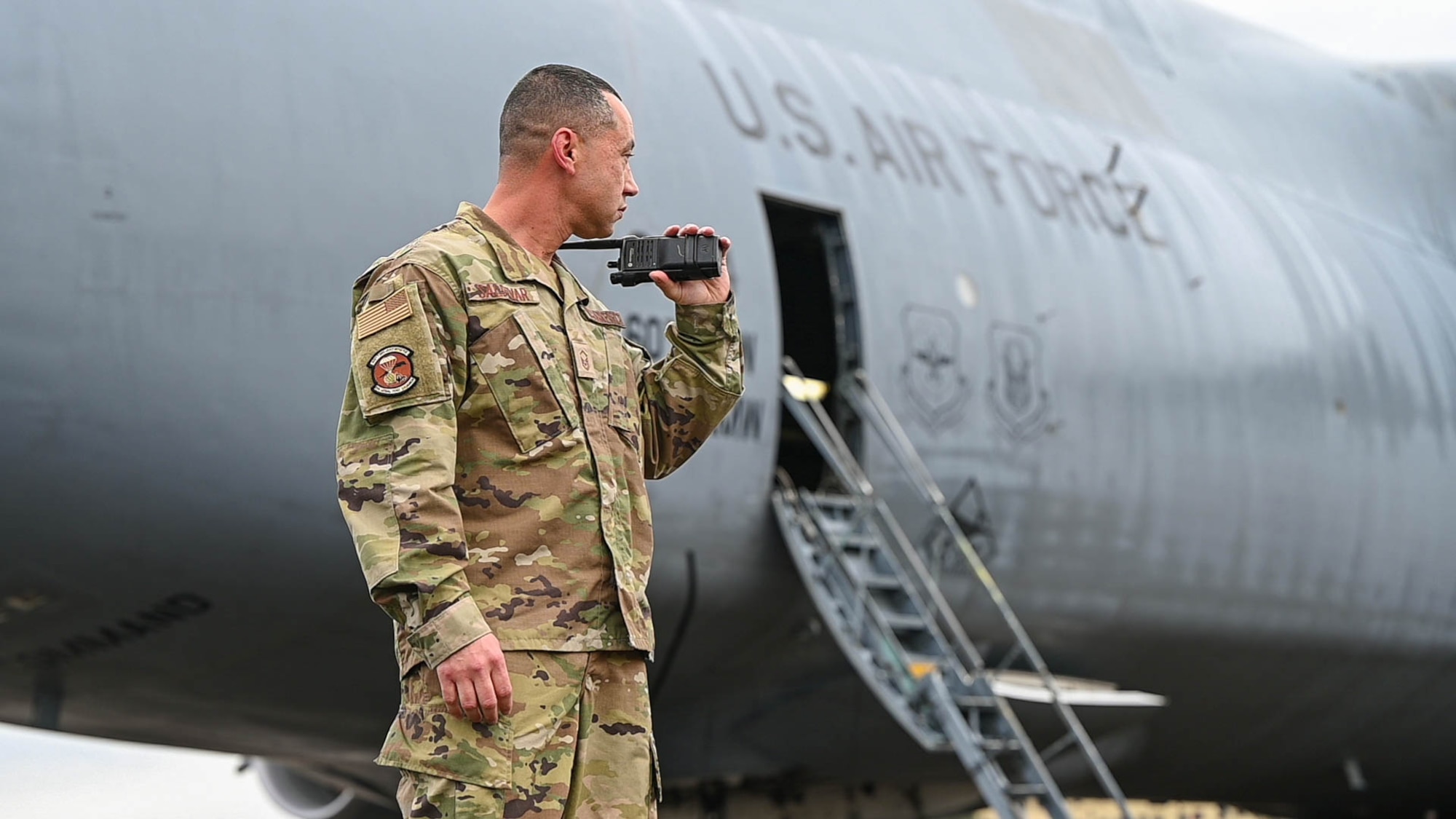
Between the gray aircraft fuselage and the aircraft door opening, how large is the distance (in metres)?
0.07

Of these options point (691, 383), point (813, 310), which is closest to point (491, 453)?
point (691, 383)

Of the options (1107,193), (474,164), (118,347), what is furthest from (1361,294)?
(118,347)

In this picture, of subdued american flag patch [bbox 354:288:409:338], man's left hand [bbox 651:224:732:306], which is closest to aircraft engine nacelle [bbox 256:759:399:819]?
man's left hand [bbox 651:224:732:306]

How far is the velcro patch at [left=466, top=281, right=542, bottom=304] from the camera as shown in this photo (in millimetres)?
2940

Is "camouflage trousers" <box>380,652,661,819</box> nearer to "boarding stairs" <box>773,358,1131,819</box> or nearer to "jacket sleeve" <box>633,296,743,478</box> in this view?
"jacket sleeve" <box>633,296,743,478</box>

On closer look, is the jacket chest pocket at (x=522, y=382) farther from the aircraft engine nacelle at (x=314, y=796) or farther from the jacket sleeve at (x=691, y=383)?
the aircraft engine nacelle at (x=314, y=796)

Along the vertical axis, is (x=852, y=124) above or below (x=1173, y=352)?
above

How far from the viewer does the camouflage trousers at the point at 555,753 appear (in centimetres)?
272

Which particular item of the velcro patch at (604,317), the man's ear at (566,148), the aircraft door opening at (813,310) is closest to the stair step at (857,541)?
the aircraft door opening at (813,310)

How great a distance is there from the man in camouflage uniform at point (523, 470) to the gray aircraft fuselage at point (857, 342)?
2.88 metres

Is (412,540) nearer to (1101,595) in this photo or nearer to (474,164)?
(474,164)

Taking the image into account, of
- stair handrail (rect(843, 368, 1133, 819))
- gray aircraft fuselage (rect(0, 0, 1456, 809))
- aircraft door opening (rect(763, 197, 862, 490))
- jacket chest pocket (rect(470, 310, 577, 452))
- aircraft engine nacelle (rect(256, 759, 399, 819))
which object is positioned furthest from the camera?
aircraft engine nacelle (rect(256, 759, 399, 819))

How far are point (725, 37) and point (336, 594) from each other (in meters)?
2.96

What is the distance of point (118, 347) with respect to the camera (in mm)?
5586
